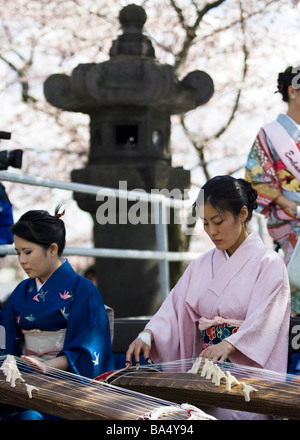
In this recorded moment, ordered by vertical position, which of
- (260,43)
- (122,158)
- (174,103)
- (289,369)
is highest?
(260,43)

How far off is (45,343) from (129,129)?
223 inches

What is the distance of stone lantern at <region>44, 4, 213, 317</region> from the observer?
8430 millimetres

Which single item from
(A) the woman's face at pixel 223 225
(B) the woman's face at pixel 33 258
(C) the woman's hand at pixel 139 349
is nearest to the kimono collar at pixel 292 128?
(A) the woman's face at pixel 223 225

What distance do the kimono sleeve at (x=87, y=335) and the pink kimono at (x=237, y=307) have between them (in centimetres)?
22

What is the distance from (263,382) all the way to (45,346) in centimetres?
118

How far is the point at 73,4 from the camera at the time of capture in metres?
13.5

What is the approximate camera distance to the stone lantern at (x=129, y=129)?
8.43 m

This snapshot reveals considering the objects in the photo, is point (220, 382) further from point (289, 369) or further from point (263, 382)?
point (289, 369)

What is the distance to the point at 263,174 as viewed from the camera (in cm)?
464

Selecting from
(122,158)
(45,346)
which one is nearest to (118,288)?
(122,158)

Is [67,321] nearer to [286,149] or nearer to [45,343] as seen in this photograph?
[45,343]

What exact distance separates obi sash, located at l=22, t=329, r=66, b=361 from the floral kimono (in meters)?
1.63

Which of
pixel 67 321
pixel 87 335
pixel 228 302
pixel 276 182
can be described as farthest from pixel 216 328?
pixel 276 182

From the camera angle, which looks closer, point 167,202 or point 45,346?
point 45,346
